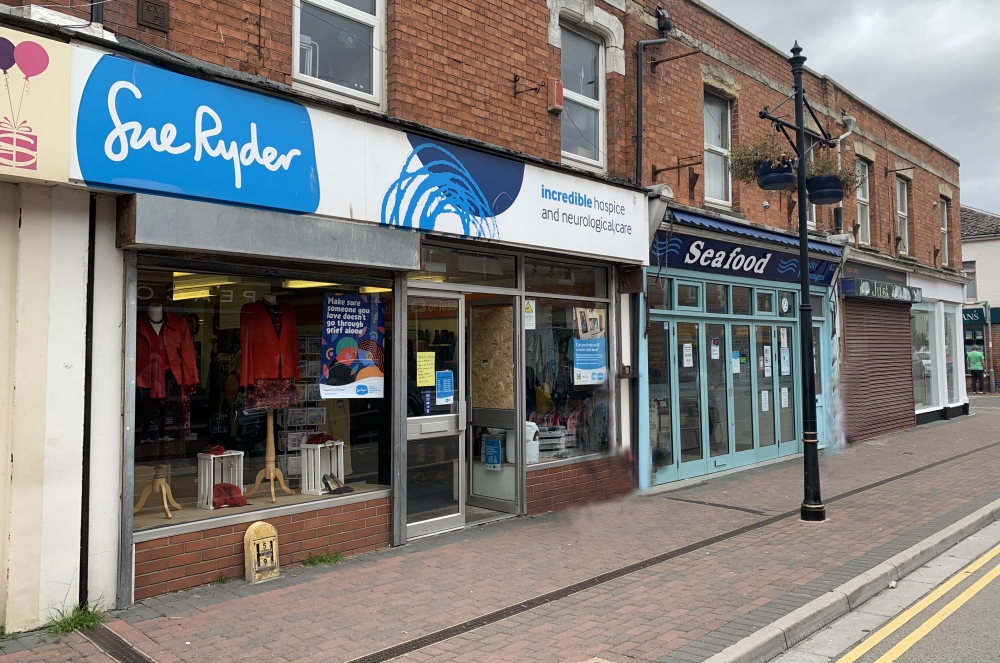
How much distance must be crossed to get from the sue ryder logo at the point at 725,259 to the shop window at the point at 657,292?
2.13ft

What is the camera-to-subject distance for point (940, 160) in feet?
68.0

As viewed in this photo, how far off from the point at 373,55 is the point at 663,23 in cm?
504

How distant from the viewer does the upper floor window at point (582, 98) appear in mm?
9781

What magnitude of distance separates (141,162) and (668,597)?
5036mm

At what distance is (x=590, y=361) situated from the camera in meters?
9.81

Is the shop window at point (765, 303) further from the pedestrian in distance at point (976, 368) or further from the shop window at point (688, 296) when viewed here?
the pedestrian in distance at point (976, 368)

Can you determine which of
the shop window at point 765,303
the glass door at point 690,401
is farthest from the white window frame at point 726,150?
the glass door at point 690,401

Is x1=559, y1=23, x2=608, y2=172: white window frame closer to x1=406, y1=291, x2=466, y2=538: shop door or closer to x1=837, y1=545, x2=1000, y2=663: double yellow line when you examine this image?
x1=406, y1=291, x2=466, y2=538: shop door

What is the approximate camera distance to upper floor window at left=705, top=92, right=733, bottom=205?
40.2 feet

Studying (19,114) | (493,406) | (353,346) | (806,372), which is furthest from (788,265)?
(19,114)

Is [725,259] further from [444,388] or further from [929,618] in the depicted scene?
[929,618]

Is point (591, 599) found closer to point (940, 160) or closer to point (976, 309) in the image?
point (940, 160)

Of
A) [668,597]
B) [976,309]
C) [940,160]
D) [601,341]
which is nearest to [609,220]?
[601,341]

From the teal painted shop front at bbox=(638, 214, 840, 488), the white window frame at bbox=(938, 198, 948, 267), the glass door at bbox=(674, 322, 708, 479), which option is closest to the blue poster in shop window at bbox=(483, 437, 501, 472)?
the teal painted shop front at bbox=(638, 214, 840, 488)
